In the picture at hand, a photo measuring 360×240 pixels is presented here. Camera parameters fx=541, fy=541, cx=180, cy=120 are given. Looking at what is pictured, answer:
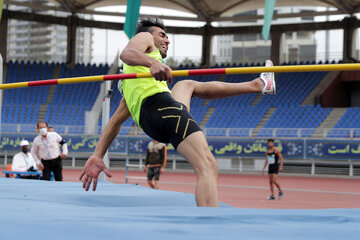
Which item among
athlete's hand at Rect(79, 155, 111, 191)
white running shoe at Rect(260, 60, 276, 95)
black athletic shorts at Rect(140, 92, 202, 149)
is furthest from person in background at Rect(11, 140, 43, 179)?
black athletic shorts at Rect(140, 92, 202, 149)

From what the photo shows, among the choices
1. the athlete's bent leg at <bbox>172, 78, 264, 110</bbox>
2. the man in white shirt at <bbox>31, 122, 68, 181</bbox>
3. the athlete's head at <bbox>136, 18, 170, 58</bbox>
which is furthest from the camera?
the man in white shirt at <bbox>31, 122, 68, 181</bbox>

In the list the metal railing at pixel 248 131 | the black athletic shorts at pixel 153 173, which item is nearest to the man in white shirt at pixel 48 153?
the black athletic shorts at pixel 153 173

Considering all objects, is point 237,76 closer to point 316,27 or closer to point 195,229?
point 316,27

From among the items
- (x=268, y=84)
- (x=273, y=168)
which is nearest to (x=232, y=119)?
(x=273, y=168)

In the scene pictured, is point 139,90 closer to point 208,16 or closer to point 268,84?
point 268,84

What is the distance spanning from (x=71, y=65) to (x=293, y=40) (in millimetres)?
53977

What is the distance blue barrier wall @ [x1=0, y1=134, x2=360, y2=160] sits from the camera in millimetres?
23047

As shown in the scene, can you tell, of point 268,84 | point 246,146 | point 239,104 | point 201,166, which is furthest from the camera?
point 239,104

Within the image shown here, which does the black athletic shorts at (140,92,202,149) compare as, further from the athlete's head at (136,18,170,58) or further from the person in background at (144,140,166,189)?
the person in background at (144,140,166,189)

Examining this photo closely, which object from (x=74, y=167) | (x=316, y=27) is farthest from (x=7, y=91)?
(x=316, y=27)

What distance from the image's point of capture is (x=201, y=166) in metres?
3.39

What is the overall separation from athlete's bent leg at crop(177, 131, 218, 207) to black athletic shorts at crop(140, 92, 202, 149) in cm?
5

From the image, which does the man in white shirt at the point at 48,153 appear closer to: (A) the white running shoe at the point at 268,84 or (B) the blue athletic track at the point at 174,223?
(A) the white running shoe at the point at 268,84

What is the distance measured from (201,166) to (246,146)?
70.2 feet
